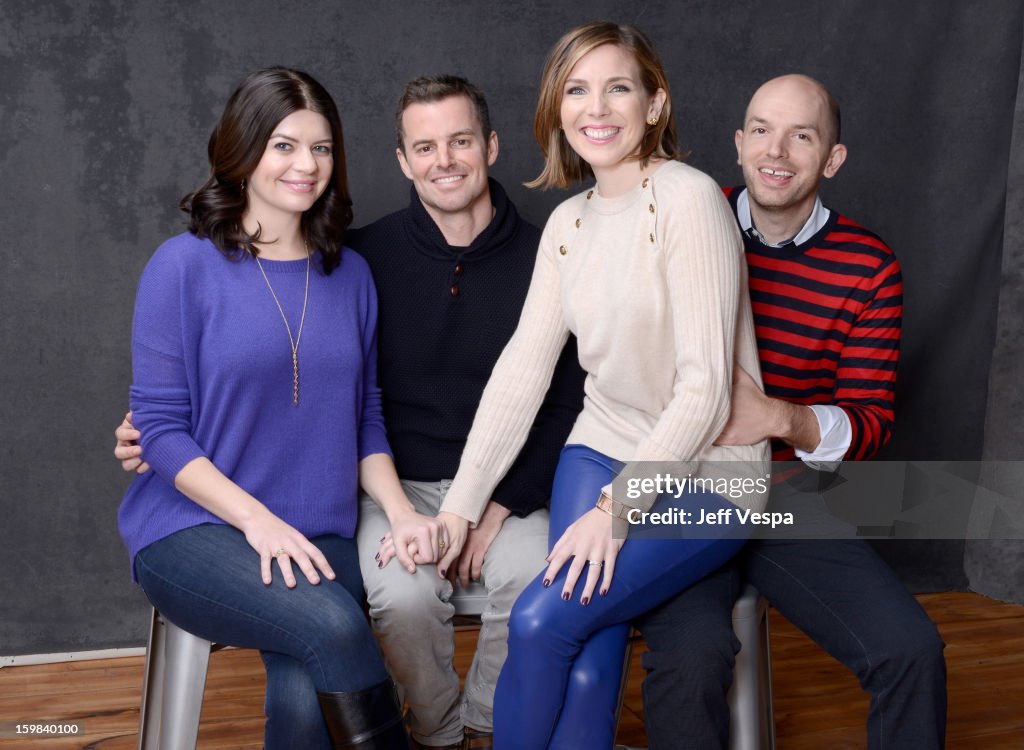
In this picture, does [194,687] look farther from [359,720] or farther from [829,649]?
[829,649]

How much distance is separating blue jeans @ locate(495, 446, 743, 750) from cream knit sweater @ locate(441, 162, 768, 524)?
0.35 feet

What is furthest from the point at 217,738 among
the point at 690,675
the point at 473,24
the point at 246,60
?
the point at 473,24

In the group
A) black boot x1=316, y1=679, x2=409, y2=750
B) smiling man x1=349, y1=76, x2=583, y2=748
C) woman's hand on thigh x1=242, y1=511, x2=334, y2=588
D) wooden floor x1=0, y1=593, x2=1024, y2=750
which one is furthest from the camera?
wooden floor x1=0, y1=593, x2=1024, y2=750

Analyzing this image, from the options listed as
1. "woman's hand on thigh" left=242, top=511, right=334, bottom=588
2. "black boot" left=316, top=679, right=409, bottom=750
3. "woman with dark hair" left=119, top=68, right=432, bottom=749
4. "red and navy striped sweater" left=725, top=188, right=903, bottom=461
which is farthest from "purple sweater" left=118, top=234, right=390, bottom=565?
"red and navy striped sweater" left=725, top=188, right=903, bottom=461

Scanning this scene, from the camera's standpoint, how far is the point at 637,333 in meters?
1.82

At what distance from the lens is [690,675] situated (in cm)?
166

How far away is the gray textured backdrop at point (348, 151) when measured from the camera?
267 centimetres

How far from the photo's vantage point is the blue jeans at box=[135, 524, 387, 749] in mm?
1686

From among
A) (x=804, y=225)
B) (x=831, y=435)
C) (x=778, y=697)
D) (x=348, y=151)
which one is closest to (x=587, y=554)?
(x=831, y=435)

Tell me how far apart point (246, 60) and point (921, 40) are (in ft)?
6.49

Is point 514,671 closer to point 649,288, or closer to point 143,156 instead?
point 649,288

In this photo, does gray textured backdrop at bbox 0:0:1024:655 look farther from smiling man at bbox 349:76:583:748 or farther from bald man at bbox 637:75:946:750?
bald man at bbox 637:75:946:750

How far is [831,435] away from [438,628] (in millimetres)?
822

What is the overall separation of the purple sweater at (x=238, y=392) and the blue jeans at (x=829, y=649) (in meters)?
0.68
